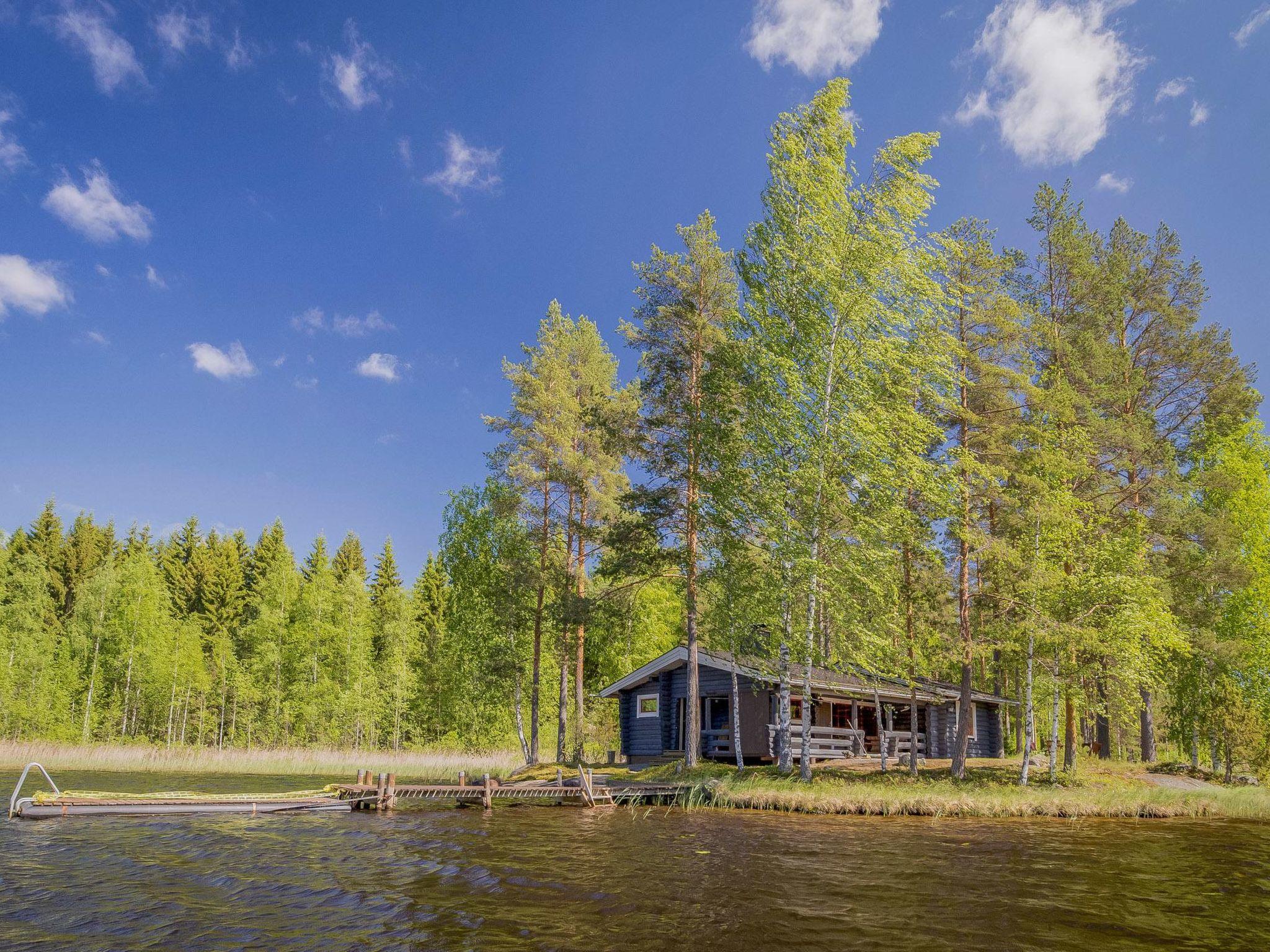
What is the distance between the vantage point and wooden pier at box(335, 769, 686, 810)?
1970 centimetres

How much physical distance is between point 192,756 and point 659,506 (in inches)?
980

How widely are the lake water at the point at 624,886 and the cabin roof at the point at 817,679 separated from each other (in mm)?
8900

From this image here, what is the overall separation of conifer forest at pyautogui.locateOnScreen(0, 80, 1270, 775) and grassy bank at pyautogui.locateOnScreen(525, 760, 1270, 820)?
6.57 ft

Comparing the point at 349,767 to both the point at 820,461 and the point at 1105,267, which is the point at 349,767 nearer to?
the point at 820,461

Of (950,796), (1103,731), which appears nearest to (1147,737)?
(1103,731)

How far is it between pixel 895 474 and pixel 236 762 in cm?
3066

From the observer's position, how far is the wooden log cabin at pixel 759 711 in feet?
94.8

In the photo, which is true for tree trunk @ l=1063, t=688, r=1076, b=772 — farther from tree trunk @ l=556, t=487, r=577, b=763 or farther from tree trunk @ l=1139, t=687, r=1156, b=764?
tree trunk @ l=556, t=487, r=577, b=763

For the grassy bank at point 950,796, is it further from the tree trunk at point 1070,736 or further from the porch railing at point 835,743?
the porch railing at point 835,743

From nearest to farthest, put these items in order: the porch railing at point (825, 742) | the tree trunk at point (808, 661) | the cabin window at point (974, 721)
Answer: the tree trunk at point (808, 661) < the porch railing at point (825, 742) < the cabin window at point (974, 721)

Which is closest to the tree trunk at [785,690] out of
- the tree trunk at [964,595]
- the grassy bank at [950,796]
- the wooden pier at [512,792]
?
the grassy bank at [950,796]

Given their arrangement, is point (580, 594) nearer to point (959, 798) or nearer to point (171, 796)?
point (171, 796)

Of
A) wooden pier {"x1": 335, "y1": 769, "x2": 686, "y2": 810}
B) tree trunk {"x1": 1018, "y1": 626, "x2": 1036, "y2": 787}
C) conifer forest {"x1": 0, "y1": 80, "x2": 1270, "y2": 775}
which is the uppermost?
conifer forest {"x1": 0, "y1": 80, "x2": 1270, "y2": 775}

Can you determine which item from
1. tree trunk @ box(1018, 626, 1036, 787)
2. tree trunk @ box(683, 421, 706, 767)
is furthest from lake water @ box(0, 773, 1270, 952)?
tree trunk @ box(683, 421, 706, 767)
